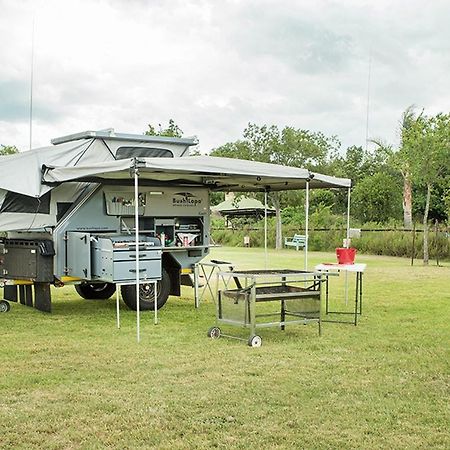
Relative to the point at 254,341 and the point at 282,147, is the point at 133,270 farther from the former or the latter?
the point at 282,147

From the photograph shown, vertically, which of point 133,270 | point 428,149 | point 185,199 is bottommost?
Result: point 133,270

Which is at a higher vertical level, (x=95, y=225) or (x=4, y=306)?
(x=95, y=225)

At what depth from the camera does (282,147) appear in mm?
31453

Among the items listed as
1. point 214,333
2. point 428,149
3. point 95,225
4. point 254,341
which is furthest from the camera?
point 428,149

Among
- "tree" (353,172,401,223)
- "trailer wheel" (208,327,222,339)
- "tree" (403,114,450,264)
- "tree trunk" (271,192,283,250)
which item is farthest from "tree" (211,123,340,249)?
"trailer wheel" (208,327,222,339)

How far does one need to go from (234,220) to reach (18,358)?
32794mm

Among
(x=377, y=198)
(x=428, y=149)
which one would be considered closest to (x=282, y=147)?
(x=377, y=198)

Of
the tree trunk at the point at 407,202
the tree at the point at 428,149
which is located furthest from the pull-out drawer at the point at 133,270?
the tree trunk at the point at 407,202

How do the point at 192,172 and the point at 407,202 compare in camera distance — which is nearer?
the point at 192,172

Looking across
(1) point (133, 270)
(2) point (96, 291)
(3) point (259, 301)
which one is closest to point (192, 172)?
(1) point (133, 270)

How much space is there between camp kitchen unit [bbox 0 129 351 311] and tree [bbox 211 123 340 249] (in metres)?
20.3

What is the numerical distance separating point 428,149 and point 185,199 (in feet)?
37.9

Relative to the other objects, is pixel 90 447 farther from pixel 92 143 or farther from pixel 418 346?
pixel 92 143

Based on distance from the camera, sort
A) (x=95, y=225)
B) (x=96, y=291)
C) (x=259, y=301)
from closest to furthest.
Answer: (x=259, y=301), (x=95, y=225), (x=96, y=291)
